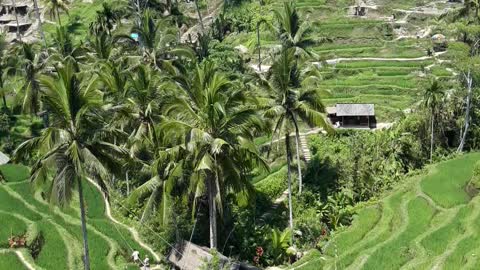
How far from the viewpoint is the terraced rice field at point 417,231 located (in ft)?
85.7

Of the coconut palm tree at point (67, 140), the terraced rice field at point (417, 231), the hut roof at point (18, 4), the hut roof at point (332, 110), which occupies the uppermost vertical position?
the hut roof at point (18, 4)

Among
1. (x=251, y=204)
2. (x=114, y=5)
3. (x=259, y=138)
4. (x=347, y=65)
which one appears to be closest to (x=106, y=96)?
(x=251, y=204)

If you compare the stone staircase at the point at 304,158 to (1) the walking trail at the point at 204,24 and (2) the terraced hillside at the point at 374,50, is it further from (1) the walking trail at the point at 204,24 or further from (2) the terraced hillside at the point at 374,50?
(1) the walking trail at the point at 204,24

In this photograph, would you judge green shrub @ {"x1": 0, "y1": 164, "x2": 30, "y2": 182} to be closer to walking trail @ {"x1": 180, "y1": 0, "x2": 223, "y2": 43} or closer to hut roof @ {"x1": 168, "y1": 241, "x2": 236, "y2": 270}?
hut roof @ {"x1": 168, "y1": 241, "x2": 236, "y2": 270}

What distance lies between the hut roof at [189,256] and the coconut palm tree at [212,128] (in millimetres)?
3211

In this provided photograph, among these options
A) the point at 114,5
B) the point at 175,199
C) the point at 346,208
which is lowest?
the point at 346,208

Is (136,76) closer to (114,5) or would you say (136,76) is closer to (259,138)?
(259,138)

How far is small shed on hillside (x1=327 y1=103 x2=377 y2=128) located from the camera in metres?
44.2

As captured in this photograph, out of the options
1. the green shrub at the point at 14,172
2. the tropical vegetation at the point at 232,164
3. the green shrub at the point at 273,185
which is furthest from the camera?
the green shrub at the point at 14,172

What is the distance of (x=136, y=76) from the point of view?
32.4 m

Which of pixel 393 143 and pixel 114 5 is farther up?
pixel 114 5

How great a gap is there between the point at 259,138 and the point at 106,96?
51.5ft

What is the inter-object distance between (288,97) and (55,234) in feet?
47.8

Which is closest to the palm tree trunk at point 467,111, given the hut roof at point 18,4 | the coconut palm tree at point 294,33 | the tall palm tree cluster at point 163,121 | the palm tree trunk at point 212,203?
the coconut palm tree at point 294,33
